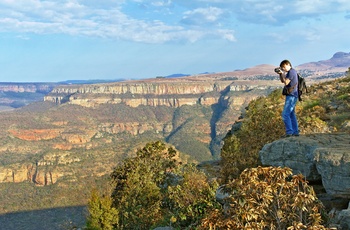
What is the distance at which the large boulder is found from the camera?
7.57 meters

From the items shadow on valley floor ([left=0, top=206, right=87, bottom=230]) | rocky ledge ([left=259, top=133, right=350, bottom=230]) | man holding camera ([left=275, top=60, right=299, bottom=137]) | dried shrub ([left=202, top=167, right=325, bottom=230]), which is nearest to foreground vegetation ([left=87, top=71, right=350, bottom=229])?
dried shrub ([left=202, top=167, right=325, bottom=230])

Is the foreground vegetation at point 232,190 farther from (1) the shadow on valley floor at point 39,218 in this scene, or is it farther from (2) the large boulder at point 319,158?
(1) the shadow on valley floor at point 39,218

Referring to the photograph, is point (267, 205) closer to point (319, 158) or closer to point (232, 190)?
point (232, 190)

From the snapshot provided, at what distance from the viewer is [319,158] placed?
8.00m

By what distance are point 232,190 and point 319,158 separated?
2413 millimetres

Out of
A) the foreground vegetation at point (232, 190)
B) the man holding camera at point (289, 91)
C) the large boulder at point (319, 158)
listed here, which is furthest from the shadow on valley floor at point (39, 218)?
the large boulder at point (319, 158)

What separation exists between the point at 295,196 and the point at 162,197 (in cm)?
1706

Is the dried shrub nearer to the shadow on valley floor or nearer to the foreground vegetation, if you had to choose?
the foreground vegetation

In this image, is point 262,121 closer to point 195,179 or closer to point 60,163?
point 195,179

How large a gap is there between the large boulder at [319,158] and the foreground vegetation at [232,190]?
1.64 feet

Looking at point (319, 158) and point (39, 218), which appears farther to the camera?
point (39, 218)

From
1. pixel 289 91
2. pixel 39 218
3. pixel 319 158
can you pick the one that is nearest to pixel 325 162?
pixel 319 158

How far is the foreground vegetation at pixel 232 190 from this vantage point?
6078mm

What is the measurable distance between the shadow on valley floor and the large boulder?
2716 inches
